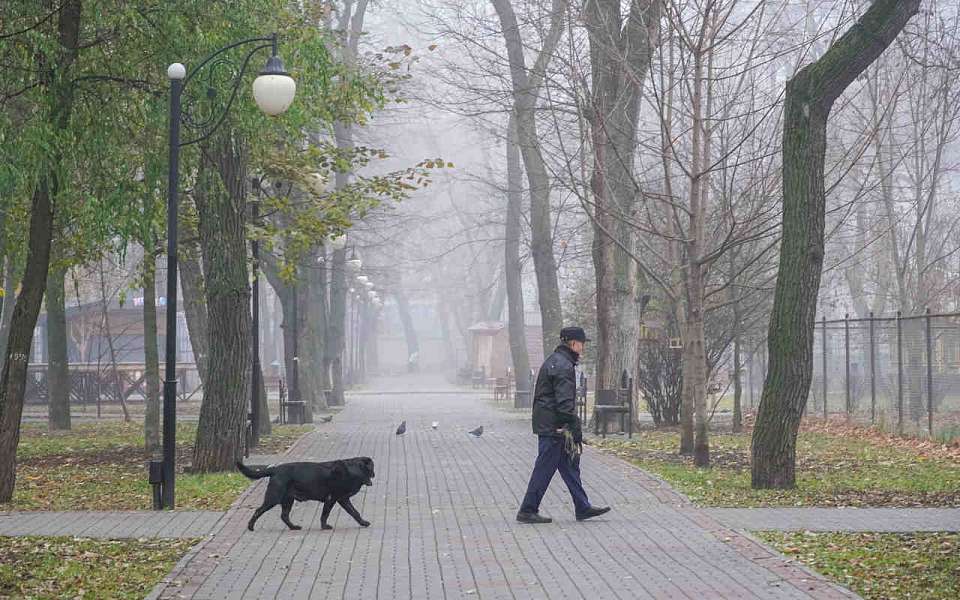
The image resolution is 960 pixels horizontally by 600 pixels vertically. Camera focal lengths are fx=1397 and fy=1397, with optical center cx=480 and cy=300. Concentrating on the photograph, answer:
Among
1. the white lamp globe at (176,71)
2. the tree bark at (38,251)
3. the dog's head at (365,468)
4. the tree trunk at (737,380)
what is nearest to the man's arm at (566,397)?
the dog's head at (365,468)

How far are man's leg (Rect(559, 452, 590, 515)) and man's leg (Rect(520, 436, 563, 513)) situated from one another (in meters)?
0.08

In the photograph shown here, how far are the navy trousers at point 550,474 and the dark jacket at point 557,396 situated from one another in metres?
0.13

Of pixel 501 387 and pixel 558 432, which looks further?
pixel 501 387

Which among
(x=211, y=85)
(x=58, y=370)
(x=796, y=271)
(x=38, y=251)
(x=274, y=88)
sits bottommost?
(x=58, y=370)

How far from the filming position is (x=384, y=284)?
74875 millimetres

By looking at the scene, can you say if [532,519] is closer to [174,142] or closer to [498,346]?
[174,142]

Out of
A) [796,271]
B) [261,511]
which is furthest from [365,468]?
[796,271]

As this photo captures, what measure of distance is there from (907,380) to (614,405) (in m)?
6.01

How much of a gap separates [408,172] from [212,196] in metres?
6.51

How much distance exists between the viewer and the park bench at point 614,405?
25.1m

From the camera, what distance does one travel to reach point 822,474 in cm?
1739

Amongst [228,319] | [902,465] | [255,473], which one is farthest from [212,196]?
[902,465]

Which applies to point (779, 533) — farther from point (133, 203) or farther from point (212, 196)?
point (212, 196)

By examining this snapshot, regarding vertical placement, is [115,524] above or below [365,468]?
below
